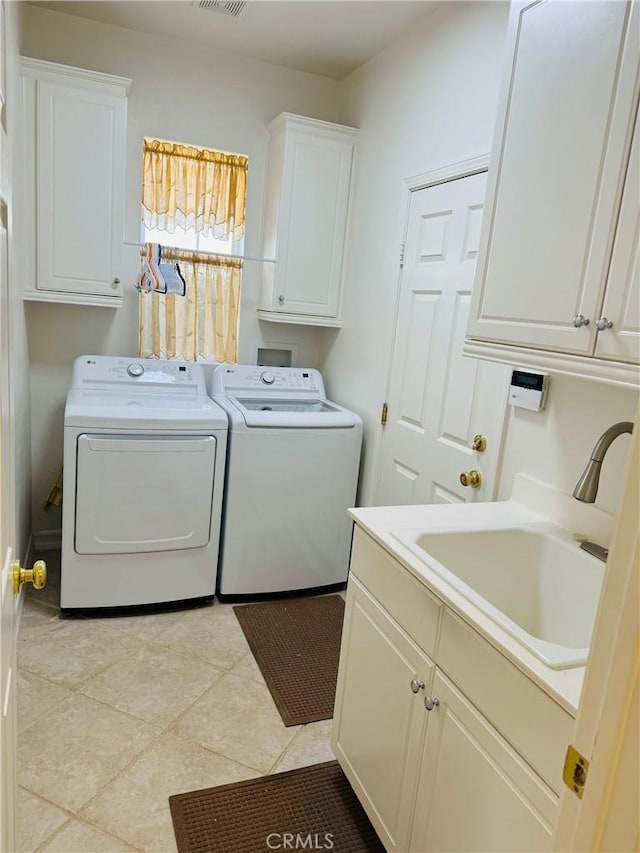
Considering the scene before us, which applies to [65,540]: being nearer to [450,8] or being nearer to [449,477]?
[449,477]

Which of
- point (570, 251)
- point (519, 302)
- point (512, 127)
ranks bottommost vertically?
point (519, 302)

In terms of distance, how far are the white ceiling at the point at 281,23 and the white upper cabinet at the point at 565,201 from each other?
131 centimetres

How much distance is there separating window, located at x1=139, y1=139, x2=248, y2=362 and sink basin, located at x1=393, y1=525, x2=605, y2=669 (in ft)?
7.16

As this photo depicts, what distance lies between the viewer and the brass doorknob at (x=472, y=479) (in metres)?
2.20

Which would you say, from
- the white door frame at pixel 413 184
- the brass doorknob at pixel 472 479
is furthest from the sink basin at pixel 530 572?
the white door frame at pixel 413 184

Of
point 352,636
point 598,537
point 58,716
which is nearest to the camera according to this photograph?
point 598,537

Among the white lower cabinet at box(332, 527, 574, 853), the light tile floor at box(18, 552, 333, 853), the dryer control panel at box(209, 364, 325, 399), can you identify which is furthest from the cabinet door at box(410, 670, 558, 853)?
the dryer control panel at box(209, 364, 325, 399)

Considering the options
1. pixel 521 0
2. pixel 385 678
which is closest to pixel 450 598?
pixel 385 678

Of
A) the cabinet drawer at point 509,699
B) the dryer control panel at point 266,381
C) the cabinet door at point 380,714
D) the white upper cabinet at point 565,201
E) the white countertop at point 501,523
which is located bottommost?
the cabinet door at point 380,714

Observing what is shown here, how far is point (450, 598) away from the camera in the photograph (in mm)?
1286

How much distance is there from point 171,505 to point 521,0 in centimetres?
224

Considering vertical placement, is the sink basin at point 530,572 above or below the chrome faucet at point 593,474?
below

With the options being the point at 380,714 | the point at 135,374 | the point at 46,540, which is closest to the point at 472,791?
the point at 380,714

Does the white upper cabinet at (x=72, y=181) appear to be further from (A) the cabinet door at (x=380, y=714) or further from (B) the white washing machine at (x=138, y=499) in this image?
(A) the cabinet door at (x=380, y=714)
